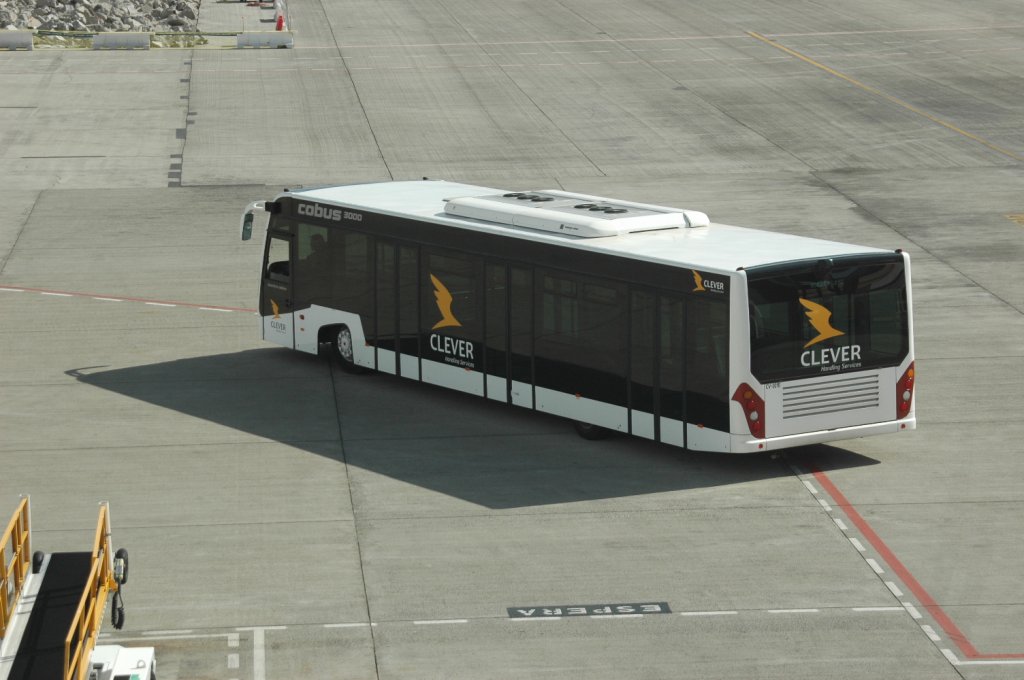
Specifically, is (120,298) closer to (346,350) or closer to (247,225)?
(247,225)

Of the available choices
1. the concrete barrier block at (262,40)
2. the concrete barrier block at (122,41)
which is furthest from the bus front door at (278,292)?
the concrete barrier block at (122,41)

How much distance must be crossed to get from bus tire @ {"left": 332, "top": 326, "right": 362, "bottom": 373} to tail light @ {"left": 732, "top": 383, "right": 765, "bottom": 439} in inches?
282

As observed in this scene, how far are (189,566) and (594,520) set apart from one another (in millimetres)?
4314

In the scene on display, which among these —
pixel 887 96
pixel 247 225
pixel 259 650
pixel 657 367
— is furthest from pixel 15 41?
pixel 259 650

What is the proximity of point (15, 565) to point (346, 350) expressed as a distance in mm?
11413

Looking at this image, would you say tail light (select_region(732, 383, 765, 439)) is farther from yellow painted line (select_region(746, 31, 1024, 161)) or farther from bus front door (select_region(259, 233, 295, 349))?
yellow painted line (select_region(746, 31, 1024, 161))

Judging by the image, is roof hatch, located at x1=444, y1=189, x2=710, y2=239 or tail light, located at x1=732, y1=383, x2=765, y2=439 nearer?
tail light, located at x1=732, y1=383, x2=765, y2=439

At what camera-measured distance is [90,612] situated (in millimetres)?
11820

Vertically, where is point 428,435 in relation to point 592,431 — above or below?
below

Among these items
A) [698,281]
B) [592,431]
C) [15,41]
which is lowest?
[15,41]

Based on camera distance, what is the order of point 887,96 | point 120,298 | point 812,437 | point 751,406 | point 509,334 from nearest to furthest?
point 751,406 → point 812,437 → point 509,334 → point 120,298 → point 887,96

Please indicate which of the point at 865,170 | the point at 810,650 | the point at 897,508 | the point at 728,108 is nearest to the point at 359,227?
the point at 897,508

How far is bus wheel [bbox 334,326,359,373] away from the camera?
23.7m

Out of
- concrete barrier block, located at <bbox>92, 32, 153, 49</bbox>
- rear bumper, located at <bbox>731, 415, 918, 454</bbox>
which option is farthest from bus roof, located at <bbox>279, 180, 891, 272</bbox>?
concrete barrier block, located at <bbox>92, 32, 153, 49</bbox>
